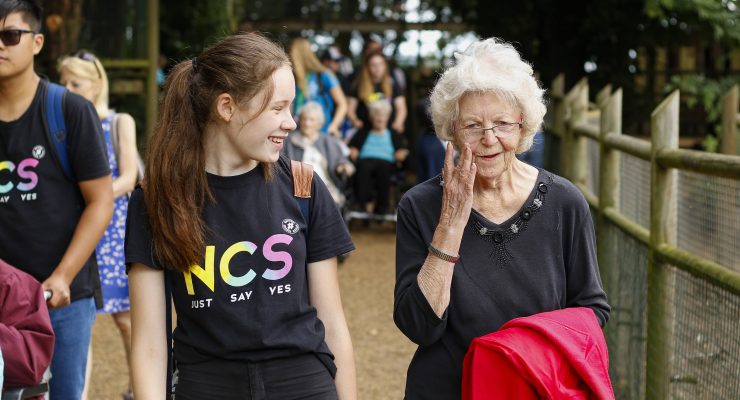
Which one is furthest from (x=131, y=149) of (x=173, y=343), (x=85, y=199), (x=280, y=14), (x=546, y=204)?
(x=280, y=14)

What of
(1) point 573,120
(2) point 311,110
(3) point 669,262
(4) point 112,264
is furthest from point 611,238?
(2) point 311,110

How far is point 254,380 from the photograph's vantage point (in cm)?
320

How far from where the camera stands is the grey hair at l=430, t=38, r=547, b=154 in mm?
3264

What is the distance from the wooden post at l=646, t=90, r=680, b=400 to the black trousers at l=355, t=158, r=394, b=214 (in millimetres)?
9139

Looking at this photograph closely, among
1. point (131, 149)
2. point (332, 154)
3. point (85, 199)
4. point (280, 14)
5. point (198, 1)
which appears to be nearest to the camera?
point (85, 199)

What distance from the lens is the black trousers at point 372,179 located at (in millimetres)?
14336

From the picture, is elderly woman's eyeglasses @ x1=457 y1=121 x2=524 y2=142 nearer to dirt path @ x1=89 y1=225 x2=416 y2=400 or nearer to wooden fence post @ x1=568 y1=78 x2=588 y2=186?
dirt path @ x1=89 y1=225 x2=416 y2=400

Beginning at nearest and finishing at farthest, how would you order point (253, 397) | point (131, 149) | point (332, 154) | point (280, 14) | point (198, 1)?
point (253, 397), point (131, 149), point (332, 154), point (198, 1), point (280, 14)

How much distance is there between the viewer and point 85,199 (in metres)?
4.70

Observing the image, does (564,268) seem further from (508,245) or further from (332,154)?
(332,154)

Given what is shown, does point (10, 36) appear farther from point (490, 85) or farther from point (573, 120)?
point (573, 120)

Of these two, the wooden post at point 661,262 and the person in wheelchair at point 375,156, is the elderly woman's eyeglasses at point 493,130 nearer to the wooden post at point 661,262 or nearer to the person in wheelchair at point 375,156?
the wooden post at point 661,262

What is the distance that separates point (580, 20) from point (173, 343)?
14.7 metres

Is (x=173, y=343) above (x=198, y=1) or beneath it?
beneath
